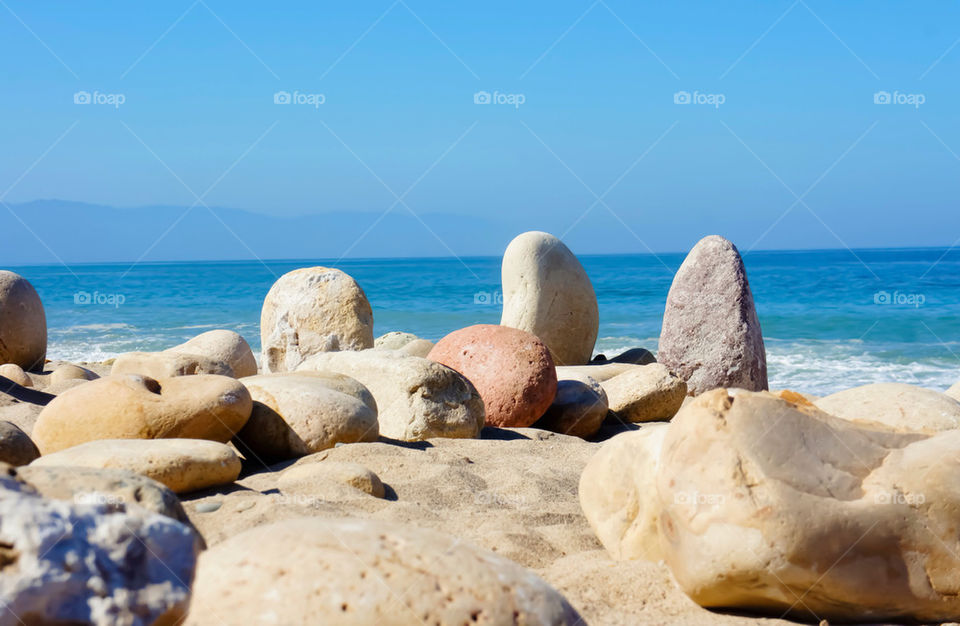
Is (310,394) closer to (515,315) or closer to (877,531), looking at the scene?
(877,531)

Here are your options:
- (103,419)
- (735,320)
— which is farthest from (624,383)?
(103,419)

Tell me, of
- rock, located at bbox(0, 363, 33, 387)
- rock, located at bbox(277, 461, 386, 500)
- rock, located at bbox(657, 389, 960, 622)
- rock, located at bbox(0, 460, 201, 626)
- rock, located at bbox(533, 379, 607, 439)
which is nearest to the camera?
rock, located at bbox(0, 460, 201, 626)

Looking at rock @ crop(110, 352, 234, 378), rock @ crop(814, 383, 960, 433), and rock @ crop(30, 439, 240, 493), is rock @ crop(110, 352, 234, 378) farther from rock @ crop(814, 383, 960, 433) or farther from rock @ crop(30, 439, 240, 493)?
rock @ crop(814, 383, 960, 433)

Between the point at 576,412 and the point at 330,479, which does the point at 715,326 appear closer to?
the point at 576,412

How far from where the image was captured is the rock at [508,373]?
5.76 metres

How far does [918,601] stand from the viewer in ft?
8.29

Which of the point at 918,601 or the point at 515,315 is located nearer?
the point at 918,601

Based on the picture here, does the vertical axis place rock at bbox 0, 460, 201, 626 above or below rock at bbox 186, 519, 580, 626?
above

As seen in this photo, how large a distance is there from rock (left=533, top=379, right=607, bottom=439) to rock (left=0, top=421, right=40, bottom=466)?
3.48 meters

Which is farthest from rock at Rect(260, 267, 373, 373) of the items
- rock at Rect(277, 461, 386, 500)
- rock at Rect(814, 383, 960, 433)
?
rock at Rect(814, 383, 960, 433)

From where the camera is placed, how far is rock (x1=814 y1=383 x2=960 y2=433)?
384cm

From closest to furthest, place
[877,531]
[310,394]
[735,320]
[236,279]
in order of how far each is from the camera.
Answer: [877,531]
[310,394]
[735,320]
[236,279]

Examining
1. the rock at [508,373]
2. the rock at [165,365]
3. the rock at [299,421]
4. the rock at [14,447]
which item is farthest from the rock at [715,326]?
the rock at [14,447]

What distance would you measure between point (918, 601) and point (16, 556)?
100.0 inches
